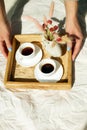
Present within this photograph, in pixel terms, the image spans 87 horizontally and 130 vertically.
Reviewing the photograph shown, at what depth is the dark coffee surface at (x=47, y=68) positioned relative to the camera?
83cm

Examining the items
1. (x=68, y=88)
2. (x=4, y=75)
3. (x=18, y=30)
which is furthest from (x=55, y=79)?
(x=18, y=30)

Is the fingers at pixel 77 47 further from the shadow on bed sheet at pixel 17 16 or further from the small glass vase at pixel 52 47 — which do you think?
the shadow on bed sheet at pixel 17 16

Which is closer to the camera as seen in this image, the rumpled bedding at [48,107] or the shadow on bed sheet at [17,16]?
the rumpled bedding at [48,107]

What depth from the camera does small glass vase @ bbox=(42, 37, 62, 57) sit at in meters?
0.83

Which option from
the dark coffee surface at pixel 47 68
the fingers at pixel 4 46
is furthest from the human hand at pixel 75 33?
the fingers at pixel 4 46

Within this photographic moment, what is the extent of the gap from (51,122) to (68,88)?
4.6 inches

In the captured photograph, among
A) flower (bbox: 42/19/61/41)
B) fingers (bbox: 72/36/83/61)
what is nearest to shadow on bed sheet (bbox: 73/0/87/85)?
fingers (bbox: 72/36/83/61)

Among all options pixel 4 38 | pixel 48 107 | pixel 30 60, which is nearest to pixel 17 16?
pixel 4 38

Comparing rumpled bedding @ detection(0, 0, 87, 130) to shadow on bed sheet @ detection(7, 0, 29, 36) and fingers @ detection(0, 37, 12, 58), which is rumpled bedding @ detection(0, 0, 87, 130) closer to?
fingers @ detection(0, 37, 12, 58)

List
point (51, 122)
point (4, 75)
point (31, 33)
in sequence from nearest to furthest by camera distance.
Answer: point (51, 122)
point (4, 75)
point (31, 33)

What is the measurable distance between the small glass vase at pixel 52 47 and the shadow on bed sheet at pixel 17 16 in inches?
8.0

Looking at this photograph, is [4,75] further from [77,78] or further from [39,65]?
[77,78]

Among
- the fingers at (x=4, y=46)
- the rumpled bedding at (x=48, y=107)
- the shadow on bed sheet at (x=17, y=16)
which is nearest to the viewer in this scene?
the rumpled bedding at (x=48, y=107)

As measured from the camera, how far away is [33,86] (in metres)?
0.84
